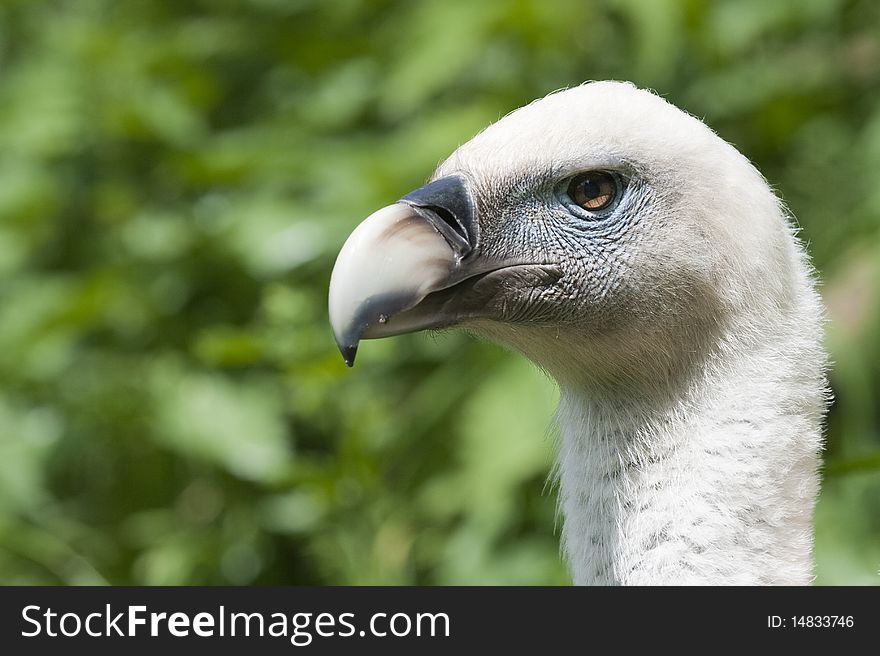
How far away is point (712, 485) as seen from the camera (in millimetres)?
1967

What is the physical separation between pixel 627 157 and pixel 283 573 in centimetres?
244

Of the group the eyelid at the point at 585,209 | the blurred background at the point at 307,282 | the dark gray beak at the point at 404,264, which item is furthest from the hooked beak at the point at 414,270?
the blurred background at the point at 307,282

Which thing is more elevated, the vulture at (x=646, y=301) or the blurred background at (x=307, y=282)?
the blurred background at (x=307, y=282)

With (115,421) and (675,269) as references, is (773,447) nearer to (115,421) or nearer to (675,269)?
(675,269)

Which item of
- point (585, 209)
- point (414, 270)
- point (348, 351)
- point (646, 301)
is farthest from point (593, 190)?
point (348, 351)

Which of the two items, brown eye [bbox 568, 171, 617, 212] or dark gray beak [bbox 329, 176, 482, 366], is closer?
dark gray beak [bbox 329, 176, 482, 366]

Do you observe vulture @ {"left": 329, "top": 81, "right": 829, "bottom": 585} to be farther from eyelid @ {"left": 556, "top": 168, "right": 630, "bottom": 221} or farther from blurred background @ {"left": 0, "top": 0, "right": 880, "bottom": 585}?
blurred background @ {"left": 0, "top": 0, "right": 880, "bottom": 585}

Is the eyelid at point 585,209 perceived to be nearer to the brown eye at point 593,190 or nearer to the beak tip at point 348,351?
the brown eye at point 593,190

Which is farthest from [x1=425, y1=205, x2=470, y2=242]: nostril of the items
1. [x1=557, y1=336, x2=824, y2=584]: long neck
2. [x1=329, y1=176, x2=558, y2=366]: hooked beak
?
[x1=557, y1=336, x2=824, y2=584]: long neck

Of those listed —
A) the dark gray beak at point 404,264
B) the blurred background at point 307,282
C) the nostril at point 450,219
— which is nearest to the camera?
the dark gray beak at point 404,264

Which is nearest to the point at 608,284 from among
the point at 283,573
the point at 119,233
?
the point at 283,573

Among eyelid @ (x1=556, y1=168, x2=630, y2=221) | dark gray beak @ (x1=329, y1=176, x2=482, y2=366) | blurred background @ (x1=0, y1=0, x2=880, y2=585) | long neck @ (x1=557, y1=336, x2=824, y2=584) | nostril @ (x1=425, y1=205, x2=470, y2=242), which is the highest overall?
blurred background @ (x1=0, y1=0, x2=880, y2=585)

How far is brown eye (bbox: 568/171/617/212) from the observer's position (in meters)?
2.06

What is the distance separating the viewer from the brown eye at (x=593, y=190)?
2.06 meters
